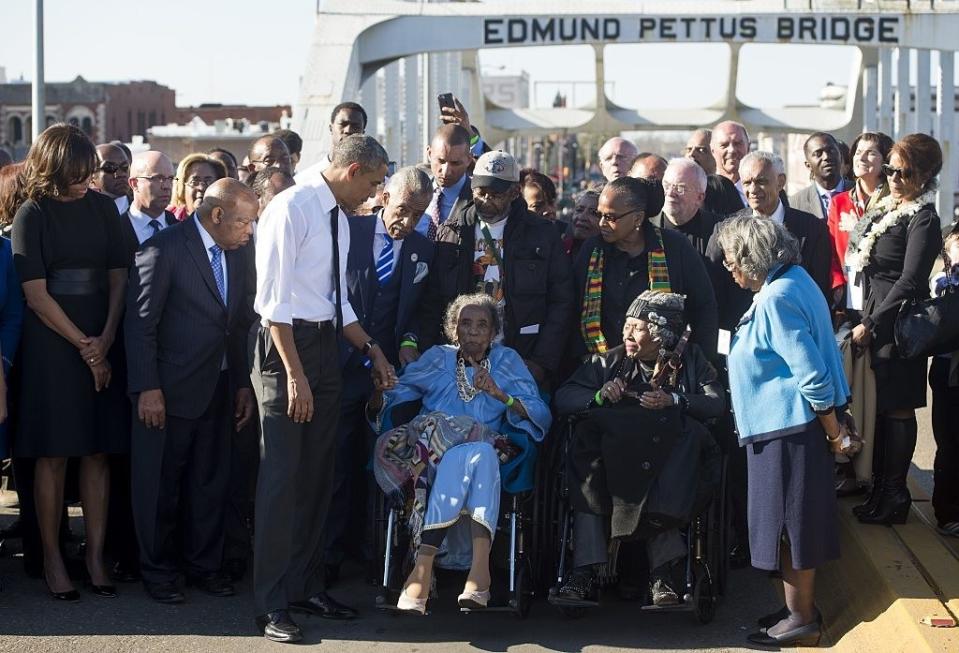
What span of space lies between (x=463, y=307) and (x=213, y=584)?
1.72m

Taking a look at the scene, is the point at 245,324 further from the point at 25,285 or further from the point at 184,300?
the point at 25,285

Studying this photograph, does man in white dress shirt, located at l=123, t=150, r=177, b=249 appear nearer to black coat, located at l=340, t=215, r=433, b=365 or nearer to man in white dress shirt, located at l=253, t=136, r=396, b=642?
black coat, located at l=340, t=215, r=433, b=365

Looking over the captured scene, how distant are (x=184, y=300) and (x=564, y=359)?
189cm

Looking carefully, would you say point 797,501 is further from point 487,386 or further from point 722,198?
point 722,198

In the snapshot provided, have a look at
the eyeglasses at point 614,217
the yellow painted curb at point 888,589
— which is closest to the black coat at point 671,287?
the eyeglasses at point 614,217

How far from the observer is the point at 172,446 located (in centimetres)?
626

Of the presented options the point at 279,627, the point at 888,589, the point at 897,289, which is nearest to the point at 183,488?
the point at 279,627

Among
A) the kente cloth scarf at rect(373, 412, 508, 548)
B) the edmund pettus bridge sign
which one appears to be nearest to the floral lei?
the kente cloth scarf at rect(373, 412, 508, 548)

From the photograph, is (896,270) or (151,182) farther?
(151,182)

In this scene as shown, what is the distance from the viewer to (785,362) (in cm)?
545

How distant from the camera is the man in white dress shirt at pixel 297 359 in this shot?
18.0ft

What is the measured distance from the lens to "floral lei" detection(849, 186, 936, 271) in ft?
21.7

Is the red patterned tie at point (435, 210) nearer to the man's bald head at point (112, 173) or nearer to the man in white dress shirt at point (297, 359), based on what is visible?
the man in white dress shirt at point (297, 359)

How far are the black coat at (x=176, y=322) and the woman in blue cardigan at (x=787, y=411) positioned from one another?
2.30m
